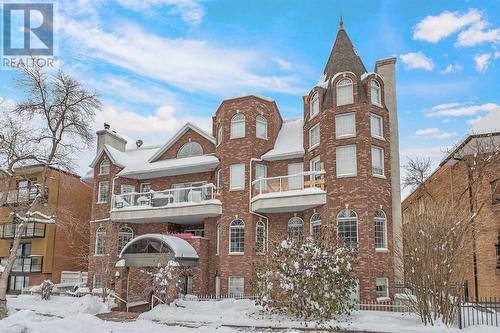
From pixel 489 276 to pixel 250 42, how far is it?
18199 mm

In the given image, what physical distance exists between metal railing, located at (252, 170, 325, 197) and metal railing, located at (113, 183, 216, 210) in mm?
2962

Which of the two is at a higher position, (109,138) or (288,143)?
(109,138)

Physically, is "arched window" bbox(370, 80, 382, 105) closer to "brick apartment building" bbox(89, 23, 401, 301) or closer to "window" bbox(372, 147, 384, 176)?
"brick apartment building" bbox(89, 23, 401, 301)

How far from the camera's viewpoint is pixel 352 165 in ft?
72.3

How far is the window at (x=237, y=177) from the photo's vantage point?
25.2m

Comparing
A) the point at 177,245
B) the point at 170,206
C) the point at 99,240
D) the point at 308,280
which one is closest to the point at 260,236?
the point at 177,245

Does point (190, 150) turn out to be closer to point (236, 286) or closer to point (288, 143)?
point (288, 143)

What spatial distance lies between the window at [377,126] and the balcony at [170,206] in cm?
959

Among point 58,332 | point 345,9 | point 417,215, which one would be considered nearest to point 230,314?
point 58,332

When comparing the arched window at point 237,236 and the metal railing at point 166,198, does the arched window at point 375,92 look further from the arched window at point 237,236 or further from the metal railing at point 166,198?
the metal railing at point 166,198

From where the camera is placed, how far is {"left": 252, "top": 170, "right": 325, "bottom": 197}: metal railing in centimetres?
2259

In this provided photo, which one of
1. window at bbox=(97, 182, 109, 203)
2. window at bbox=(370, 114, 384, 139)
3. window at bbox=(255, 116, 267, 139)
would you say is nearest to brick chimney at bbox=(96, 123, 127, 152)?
window at bbox=(97, 182, 109, 203)

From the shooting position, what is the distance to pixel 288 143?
26328mm

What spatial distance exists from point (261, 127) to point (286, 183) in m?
4.46
